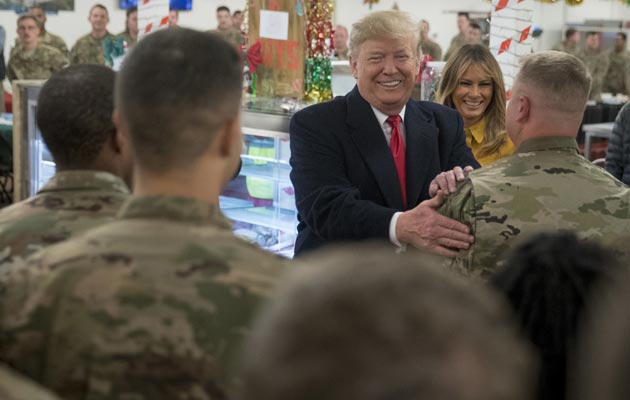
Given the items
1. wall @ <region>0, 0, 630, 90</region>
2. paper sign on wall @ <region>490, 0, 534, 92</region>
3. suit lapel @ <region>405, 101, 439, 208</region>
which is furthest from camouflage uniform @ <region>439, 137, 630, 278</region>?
wall @ <region>0, 0, 630, 90</region>

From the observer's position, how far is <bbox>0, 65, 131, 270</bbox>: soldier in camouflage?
186 cm

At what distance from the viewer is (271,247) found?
13.1 feet

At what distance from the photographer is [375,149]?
287 centimetres

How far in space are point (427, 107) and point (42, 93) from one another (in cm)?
138

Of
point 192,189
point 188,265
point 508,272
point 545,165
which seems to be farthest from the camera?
point 545,165

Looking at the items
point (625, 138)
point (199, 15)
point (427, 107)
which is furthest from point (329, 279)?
point (199, 15)

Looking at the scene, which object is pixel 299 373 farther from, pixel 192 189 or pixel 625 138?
pixel 625 138

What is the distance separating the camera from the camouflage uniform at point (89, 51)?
11.6m

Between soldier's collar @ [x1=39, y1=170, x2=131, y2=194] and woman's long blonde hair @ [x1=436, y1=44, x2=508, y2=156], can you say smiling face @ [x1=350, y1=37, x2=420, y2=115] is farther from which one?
soldier's collar @ [x1=39, y1=170, x2=131, y2=194]

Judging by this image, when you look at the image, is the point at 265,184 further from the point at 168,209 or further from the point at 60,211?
the point at 168,209

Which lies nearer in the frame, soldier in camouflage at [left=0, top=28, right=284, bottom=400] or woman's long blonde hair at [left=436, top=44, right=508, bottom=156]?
soldier in camouflage at [left=0, top=28, right=284, bottom=400]

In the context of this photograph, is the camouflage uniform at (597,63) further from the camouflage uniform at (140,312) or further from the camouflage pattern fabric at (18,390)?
the camouflage pattern fabric at (18,390)

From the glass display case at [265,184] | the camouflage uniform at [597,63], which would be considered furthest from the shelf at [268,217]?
the camouflage uniform at [597,63]

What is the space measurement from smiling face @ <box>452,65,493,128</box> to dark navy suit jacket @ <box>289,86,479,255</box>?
3.05 feet
